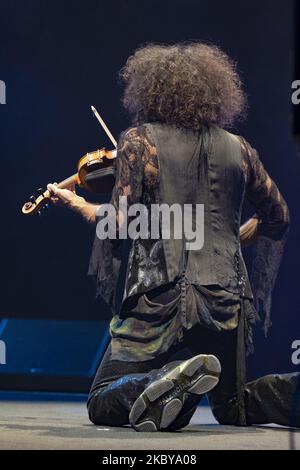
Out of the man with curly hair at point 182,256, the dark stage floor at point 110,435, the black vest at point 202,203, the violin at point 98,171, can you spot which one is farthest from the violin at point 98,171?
the dark stage floor at point 110,435

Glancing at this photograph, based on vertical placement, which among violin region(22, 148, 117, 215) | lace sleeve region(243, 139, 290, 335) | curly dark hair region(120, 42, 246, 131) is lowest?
lace sleeve region(243, 139, 290, 335)

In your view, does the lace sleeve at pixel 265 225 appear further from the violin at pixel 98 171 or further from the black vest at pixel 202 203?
the violin at pixel 98 171

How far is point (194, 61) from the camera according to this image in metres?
3.89

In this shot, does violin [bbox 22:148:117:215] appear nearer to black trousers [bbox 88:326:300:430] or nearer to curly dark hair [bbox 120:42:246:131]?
curly dark hair [bbox 120:42:246:131]

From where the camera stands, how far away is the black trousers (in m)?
A: 3.57

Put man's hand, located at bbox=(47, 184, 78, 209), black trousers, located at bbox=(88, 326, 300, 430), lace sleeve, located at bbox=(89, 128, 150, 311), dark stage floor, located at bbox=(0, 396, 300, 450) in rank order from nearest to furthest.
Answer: dark stage floor, located at bbox=(0, 396, 300, 450), black trousers, located at bbox=(88, 326, 300, 430), lace sleeve, located at bbox=(89, 128, 150, 311), man's hand, located at bbox=(47, 184, 78, 209)

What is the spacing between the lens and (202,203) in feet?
12.1

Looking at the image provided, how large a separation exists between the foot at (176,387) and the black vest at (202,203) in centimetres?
40

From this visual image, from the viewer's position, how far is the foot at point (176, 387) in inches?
129

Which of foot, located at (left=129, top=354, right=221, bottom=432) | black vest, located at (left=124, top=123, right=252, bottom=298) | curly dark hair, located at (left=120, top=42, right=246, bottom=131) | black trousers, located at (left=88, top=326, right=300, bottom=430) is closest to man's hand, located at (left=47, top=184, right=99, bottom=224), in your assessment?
black vest, located at (left=124, top=123, right=252, bottom=298)

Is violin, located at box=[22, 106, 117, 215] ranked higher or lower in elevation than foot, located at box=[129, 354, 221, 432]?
higher
